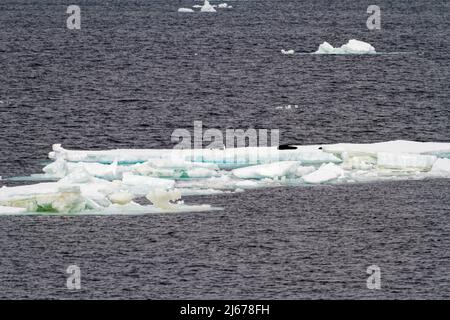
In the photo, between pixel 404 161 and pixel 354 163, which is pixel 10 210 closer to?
pixel 354 163

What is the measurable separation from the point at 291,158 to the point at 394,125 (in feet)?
73.8

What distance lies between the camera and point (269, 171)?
132ft

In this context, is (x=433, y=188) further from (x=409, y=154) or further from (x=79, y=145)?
(x=79, y=145)

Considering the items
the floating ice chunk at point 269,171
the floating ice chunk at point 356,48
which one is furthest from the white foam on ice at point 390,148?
the floating ice chunk at point 356,48

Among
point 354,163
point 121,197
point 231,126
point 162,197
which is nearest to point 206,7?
point 231,126

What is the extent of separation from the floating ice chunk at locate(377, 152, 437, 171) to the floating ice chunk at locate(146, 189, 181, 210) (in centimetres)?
804

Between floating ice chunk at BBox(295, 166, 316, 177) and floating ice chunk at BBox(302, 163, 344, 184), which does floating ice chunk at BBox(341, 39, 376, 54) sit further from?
floating ice chunk at BBox(302, 163, 344, 184)

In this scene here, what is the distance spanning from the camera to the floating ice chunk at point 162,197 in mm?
35875

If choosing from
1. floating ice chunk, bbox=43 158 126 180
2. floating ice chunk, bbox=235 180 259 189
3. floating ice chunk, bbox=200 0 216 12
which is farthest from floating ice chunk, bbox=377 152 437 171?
floating ice chunk, bbox=200 0 216 12

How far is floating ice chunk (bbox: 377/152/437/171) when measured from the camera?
135ft

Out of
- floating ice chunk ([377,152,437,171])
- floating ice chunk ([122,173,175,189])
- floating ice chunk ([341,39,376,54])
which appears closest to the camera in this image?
floating ice chunk ([122,173,175,189])

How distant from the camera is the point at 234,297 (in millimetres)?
29688

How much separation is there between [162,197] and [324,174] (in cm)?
643

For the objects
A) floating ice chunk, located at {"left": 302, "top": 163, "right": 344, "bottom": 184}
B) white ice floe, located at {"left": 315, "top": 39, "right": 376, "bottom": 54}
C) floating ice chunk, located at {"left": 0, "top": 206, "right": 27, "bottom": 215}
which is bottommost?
floating ice chunk, located at {"left": 0, "top": 206, "right": 27, "bottom": 215}
